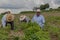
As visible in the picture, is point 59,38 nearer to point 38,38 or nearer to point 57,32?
point 57,32

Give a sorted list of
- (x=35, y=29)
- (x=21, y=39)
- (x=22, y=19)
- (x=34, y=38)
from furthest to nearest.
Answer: (x=22, y=19), (x=35, y=29), (x=21, y=39), (x=34, y=38)

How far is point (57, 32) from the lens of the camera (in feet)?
40.9

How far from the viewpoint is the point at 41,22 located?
12.3 m

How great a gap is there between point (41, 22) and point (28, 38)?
3.58 m

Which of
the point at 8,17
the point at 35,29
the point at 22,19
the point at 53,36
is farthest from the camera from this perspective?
the point at 22,19

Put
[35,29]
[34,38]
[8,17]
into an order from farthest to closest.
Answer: [8,17], [35,29], [34,38]

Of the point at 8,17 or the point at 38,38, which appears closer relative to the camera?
the point at 38,38

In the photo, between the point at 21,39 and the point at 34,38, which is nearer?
the point at 34,38

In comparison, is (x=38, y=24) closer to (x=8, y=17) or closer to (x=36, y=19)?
(x=36, y=19)

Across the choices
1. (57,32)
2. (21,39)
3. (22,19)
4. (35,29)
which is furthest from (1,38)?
(22,19)

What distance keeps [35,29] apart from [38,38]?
2.16 m

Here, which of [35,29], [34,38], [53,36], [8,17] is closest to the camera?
[34,38]

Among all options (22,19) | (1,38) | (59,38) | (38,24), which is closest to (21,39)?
(1,38)

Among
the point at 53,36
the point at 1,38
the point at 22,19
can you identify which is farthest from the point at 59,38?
the point at 22,19
